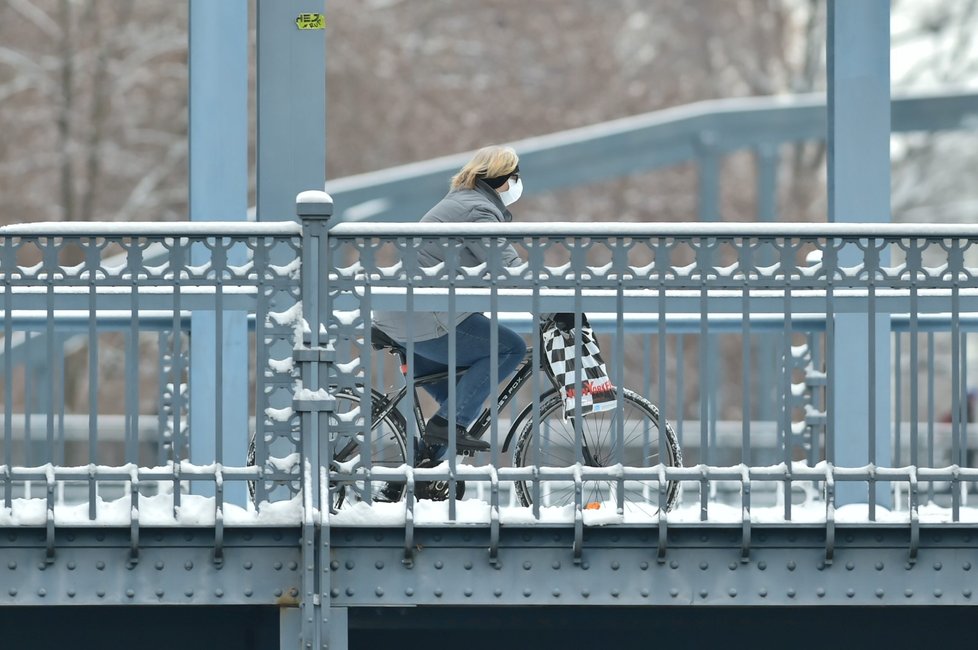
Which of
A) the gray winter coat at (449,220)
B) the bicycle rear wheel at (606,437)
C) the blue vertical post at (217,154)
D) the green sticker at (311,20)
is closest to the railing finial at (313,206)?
the gray winter coat at (449,220)

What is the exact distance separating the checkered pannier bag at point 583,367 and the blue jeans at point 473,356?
0.44 feet

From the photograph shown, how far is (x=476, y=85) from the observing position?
29906mm

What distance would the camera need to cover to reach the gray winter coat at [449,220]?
7.62 metres

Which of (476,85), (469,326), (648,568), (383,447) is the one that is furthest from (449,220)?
(476,85)

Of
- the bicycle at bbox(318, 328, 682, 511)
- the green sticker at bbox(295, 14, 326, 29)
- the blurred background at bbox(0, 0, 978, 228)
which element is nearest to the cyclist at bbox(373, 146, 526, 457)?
the bicycle at bbox(318, 328, 682, 511)

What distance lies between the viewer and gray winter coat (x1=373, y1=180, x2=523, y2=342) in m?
7.62

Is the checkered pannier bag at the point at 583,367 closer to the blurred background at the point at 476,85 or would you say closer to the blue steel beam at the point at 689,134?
the blue steel beam at the point at 689,134

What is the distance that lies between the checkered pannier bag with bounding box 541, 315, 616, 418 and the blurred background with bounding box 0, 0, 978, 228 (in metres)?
→ 19.1

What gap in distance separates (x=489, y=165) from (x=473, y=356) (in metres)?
0.80

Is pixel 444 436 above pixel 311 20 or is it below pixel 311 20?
below

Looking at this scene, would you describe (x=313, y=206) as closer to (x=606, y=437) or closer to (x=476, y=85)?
(x=606, y=437)

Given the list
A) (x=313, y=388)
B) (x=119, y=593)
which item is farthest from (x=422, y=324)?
(x=119, y=593)

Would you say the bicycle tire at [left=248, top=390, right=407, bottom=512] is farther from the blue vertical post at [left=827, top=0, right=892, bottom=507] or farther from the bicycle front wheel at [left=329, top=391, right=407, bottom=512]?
the blue vertical post at [left=827, top=0, right=892, bottom=507]

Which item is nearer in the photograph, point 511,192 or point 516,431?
point 511,192
